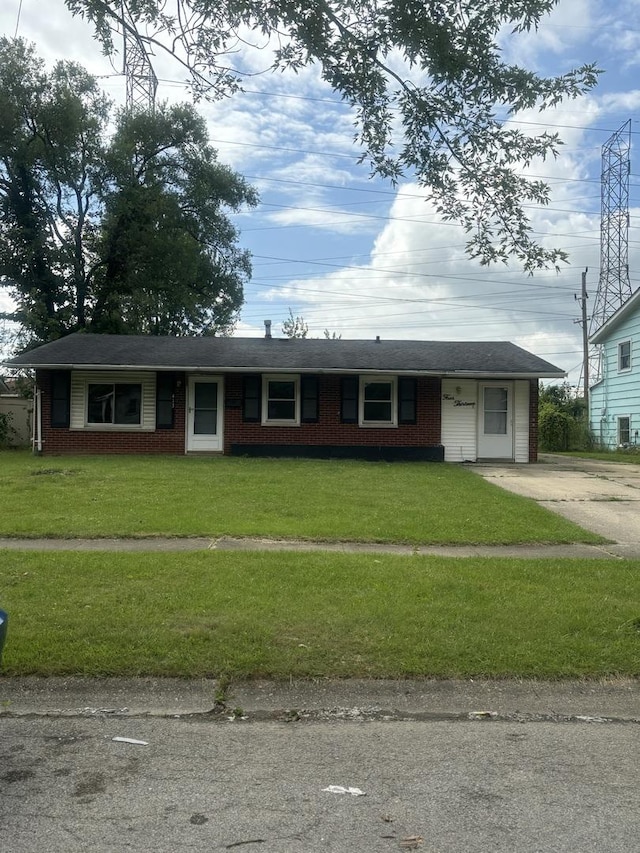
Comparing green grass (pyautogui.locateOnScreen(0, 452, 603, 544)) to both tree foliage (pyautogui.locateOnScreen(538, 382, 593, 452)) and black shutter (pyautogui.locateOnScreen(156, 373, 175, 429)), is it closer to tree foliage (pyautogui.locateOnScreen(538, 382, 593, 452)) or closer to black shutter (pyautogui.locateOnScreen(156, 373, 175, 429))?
black shutter (pyautogui.locateOnScreen(156, 373, 175, 429))

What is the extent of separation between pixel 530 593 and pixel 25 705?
4078mm

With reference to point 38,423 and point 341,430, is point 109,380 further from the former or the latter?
point 341,430

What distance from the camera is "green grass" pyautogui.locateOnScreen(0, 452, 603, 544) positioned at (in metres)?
8.52

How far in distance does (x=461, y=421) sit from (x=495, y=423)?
92cm

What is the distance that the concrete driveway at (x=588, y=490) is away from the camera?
920 centimetres

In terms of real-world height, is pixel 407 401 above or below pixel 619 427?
above

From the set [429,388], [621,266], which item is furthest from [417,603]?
[621,266]

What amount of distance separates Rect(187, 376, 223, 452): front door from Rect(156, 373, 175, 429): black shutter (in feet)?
1.54

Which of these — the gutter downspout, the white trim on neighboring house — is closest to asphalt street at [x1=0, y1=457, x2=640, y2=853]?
the gutter downspout

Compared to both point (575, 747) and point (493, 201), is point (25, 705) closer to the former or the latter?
point (575, 747)

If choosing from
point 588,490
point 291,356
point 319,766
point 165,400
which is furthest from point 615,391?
point 319,766

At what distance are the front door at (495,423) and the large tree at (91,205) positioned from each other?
1412cm

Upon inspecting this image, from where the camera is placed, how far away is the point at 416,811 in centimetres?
296

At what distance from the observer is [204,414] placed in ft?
59.9
